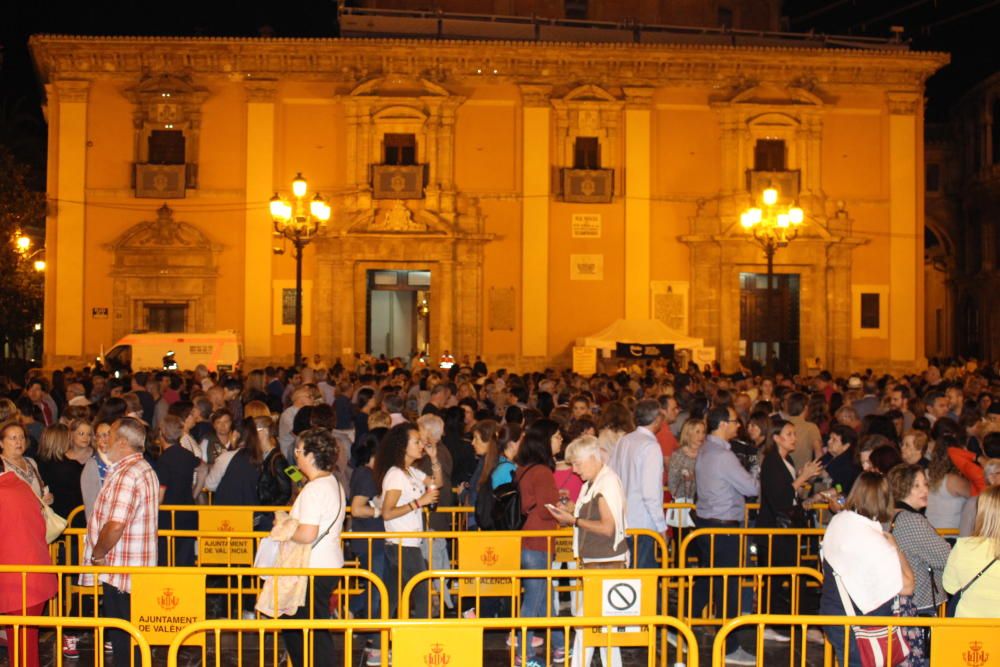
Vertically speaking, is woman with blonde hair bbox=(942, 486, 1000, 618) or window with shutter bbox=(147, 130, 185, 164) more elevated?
window with shutter bbox=(147, 130, 185, 164)

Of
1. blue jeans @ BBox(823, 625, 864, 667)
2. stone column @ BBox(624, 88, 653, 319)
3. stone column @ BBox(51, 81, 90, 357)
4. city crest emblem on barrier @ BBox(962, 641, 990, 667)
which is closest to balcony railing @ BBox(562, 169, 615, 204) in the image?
stone column @ BBox(624, 88, 653, 319)

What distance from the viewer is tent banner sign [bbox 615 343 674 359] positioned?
1047 inches

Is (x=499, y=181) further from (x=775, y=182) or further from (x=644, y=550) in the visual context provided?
(x=644, y=550)

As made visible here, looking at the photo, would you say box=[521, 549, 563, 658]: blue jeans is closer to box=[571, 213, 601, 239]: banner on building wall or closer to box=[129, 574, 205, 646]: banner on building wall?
box=[129, 574, 205, 646]: banner on building wall

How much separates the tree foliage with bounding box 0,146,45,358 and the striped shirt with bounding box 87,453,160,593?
86.2ft

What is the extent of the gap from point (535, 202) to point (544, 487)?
2362 centimetres

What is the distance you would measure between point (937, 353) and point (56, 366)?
34.4 meters

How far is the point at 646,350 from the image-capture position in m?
26.6

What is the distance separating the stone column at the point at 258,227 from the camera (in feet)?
101

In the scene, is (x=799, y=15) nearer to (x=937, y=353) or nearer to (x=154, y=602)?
(x=937, y=353)

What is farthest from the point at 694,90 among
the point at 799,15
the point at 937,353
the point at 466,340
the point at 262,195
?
the point at 937,353

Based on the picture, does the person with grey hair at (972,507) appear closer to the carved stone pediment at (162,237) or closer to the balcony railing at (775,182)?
the balcony railing at (775,182)

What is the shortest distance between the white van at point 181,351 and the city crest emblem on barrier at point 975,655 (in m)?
21.7

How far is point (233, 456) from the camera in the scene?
9.88 m
